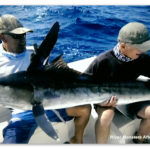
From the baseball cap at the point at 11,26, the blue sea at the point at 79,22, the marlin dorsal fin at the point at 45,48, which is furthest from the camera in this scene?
the blue sea at the point at 79,22

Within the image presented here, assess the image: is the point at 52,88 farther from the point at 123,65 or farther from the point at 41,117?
the point at 123,65

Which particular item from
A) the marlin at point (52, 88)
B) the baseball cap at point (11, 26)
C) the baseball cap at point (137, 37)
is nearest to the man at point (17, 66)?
the baseball cap at point (11, 26)

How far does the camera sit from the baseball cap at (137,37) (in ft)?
7.86

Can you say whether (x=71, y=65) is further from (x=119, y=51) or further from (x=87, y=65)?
(x=119, y=51)

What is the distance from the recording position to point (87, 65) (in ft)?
8.34

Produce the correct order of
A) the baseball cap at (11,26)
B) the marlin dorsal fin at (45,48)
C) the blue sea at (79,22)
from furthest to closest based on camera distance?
the blue sea at (79,22) → the baseball cap at (11,26) → the marlin dorsal fin at (45,48)

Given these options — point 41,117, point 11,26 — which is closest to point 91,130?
point 41,117

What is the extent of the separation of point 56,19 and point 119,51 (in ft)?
2.06

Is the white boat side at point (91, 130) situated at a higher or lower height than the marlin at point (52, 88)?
lower

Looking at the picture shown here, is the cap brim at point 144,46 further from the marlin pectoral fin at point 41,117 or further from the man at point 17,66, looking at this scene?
the marlin pectoral fin at point 41,117

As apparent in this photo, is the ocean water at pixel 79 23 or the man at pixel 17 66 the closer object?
the man at pixel 17 66

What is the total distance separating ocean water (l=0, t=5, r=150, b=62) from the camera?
2.55 metres

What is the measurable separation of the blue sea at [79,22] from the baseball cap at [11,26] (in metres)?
0.13
